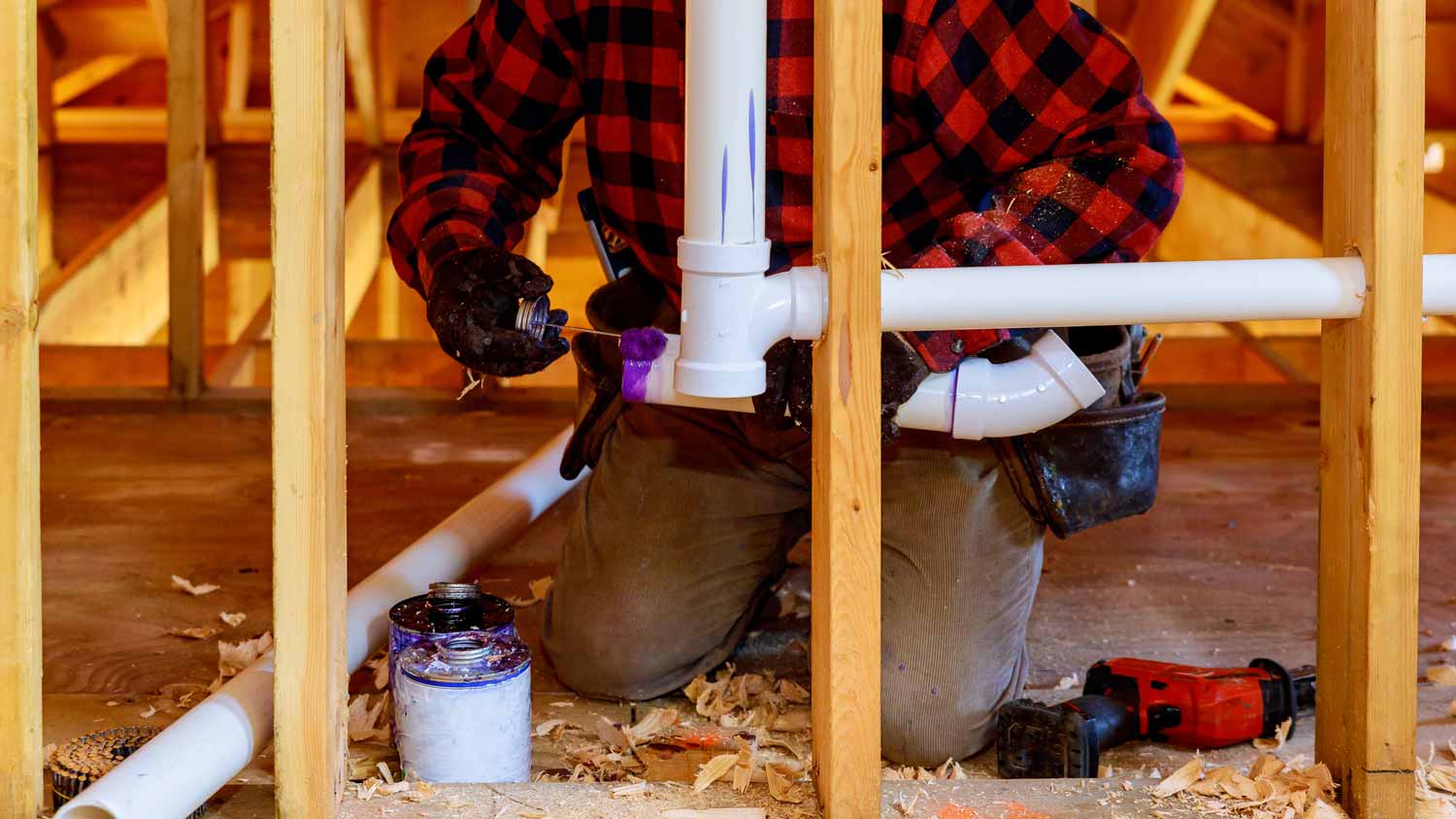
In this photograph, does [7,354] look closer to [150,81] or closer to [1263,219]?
[1263,219]

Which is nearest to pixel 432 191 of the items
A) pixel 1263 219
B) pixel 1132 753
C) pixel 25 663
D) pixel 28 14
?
pixel 28 14

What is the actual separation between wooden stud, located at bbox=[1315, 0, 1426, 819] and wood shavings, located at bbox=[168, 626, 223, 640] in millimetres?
1251

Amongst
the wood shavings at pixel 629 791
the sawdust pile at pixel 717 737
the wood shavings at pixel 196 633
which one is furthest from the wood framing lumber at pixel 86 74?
the wood shavings at pixel 629 791

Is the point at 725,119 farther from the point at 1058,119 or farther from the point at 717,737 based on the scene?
the point at 717,737

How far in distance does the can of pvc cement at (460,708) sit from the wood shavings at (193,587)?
2.38ft

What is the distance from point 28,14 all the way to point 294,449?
0.37m

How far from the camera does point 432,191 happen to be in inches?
65.6

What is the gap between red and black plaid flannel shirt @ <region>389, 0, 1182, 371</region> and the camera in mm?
1484

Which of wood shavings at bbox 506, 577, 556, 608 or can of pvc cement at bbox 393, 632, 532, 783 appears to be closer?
can of pvc cement at bbox 393, 632, 532, 783

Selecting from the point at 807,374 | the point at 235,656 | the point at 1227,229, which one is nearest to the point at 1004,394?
the point at 807,374

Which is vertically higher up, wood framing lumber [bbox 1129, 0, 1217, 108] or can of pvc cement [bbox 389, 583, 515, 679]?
wood framing lumber [bbox 1129, 0, 1217, 108]

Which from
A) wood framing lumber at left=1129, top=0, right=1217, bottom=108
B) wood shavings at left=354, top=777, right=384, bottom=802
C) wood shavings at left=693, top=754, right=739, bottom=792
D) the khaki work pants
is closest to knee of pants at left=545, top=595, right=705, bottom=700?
the khaki work pants

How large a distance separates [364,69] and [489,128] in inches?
110

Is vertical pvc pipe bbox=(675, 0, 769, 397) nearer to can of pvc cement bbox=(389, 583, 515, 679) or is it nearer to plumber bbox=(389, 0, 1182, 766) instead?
plumber bbox=(389, 0, 1182, 766)
